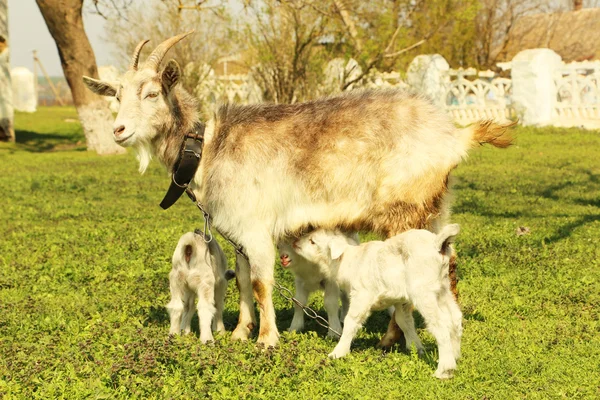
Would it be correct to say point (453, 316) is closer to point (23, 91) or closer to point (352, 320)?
point (352, 320)

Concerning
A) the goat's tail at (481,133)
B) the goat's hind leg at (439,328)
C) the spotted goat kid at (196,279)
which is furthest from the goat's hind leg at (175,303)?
the goat's tail at (481,133)

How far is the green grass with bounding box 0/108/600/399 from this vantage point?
17.6 ft

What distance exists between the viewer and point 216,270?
663 centimetres

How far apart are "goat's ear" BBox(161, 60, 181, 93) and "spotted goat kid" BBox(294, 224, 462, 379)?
173 cm

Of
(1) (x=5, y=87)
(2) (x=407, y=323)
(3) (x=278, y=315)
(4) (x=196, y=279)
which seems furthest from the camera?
(1) (x=5, y=87)

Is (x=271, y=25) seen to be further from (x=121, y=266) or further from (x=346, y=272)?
(x=346, y=272)

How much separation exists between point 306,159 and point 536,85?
60.2 feet

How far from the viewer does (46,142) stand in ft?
86.4

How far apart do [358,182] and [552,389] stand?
2027mm

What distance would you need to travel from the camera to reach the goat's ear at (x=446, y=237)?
5.46 m

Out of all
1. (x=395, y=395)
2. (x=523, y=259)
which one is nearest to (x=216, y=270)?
(x=395, y=395)

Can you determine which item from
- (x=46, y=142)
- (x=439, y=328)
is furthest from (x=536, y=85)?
(x=439, y=328)

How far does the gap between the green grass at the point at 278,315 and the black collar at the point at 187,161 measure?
3.72ft

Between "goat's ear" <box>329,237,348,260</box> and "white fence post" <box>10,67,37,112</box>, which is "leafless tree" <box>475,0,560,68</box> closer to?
"white fence post" <box>10,67,37,112</box>
